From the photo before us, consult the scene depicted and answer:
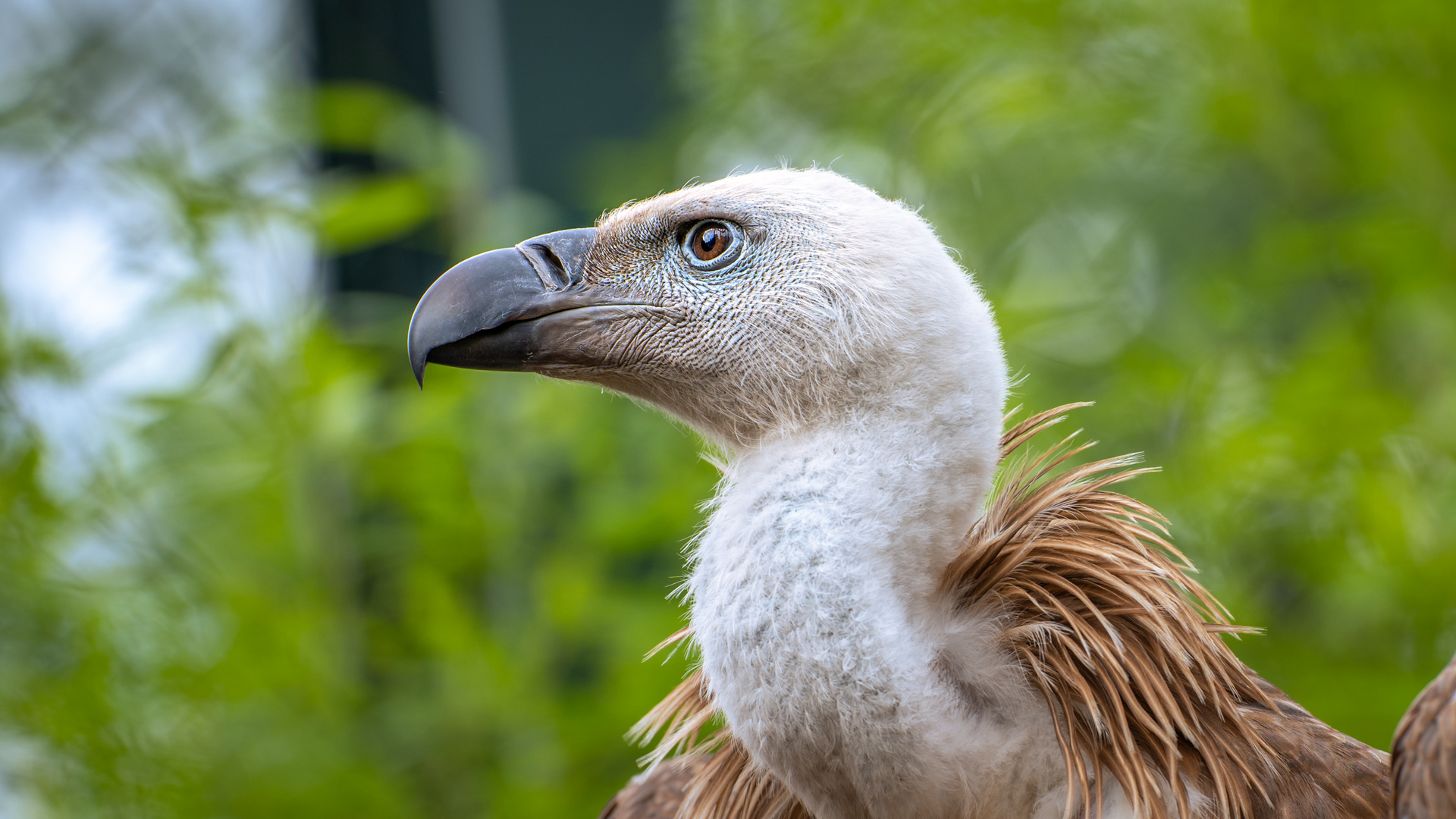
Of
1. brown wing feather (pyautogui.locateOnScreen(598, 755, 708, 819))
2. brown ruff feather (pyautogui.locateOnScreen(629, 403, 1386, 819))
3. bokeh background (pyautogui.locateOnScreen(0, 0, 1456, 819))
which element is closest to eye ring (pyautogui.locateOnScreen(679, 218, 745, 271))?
brown ruff feather (pyautogui.locateOnScreen(629, 403, 1386, 819))

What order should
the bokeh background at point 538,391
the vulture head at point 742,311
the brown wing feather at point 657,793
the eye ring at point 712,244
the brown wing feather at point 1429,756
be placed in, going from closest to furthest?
the brown wing feather at point 1429,756 → the vulture head at point 742,311 → the eye ring at point 712,244 → the brown wing feather at point 657,793 → the bokeh background at point 538,391

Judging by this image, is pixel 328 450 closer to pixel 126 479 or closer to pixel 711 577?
pixel 126 479

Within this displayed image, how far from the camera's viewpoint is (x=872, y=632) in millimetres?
1084

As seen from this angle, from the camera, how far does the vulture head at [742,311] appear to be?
1.22 metres

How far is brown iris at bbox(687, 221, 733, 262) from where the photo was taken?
1.34 metres

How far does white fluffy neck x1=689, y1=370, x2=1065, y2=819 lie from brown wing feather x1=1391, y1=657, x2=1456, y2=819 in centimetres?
32

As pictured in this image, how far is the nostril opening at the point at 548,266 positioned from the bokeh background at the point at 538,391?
99 cm

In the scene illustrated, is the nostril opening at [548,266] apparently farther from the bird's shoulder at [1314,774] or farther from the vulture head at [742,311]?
the bird's shoulder at [1314,774]

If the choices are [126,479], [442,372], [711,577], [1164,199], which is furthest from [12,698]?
[1164,199]

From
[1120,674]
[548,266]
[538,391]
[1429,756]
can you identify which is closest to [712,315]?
[548,266]

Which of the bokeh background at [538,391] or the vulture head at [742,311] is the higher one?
the vulture head at [742,311]

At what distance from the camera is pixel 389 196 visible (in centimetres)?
225

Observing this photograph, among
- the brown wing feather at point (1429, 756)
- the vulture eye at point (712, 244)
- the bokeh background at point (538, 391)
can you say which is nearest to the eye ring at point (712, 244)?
the vulture eye at point (712, 244)

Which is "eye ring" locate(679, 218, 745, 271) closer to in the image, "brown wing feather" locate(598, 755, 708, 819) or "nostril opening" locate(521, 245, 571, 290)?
"nostril opening" locate(521, 245, 571, 290)
